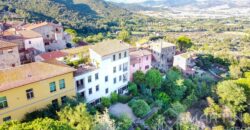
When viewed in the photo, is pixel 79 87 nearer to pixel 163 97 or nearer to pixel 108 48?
pixel 108 48

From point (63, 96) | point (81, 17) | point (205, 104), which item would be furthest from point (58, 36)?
point (81, 17)

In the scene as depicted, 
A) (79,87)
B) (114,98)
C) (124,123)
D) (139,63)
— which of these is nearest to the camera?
(124,123)

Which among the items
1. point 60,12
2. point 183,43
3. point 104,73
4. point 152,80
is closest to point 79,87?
point 104,73

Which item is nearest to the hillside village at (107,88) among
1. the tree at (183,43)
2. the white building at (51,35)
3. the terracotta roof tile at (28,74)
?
the terracotta roof tile at (28,74)

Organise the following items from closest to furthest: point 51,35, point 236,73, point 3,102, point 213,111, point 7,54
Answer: point 3,102
point 7,54
point 213,111
point 51,35
point 236,73

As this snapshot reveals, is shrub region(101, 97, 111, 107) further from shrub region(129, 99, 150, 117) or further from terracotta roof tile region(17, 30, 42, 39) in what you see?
terracotta roof tile region(17, 30, 42, 39)

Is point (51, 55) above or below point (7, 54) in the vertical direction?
below

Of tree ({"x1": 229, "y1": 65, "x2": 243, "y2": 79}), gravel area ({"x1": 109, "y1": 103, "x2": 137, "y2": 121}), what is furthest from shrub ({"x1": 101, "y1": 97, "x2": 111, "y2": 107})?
tree ({"x1": 229, "y1": 65, "x2": 243, "y2": 79})
